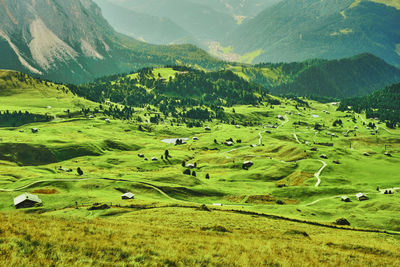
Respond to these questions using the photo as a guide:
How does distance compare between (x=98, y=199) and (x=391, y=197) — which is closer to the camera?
(x=98, y=199)

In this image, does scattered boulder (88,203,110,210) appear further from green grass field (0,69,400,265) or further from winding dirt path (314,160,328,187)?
winding dirt path (314,160,328,187)

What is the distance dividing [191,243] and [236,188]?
103151 mm

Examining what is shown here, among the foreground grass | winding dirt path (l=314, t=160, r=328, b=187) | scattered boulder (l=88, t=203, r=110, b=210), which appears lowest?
winding dirt path (l=314, t=160, r=328, b=187)

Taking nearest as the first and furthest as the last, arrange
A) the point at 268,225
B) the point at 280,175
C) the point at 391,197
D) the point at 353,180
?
the point at 268,225 < the point at 391,197 < the point at 353,180 < the point at 280,175

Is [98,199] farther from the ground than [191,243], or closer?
closer

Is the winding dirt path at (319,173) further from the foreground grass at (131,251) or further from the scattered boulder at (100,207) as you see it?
the foreground grass at (131,251)

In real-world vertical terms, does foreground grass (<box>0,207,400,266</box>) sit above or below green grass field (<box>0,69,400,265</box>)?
above

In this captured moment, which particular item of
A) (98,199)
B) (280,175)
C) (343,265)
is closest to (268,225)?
(343,265)

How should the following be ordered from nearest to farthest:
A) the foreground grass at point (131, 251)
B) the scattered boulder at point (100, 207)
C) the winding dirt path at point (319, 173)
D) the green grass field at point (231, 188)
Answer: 1. the foreground grass at point (131, 251)
2. the green grass field at point (231, 188)
3. the scattered boulder at point (100, 207)
4. the winding dirt path at point (319, 173)

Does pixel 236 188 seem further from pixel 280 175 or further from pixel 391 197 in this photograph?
pixel 391 197

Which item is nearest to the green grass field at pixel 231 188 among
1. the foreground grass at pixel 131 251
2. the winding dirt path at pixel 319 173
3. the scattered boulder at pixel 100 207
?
the foreground grass at pixel 131 251

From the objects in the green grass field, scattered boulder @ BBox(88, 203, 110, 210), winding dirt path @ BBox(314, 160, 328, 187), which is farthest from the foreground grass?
winding dirt path @ BBox(314, 160, 328, 187)

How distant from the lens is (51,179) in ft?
385

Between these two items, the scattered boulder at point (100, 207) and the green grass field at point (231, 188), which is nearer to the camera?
the green grass field at point (231, 188)
